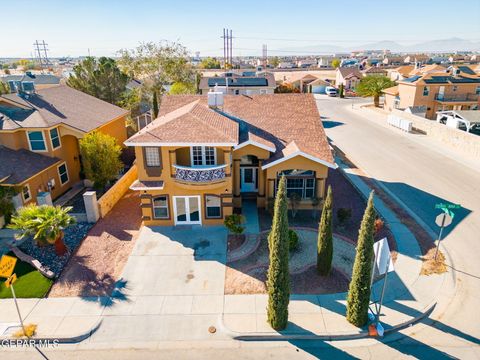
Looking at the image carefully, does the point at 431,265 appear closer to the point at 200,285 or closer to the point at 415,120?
the point at 200,285

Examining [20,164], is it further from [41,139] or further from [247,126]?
[247,126]

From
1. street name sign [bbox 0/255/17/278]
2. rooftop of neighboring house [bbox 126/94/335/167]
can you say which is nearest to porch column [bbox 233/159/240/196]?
rooftop of neighboring house [bbox 126/94/335/167]

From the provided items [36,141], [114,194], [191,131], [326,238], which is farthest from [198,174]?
[36,141]

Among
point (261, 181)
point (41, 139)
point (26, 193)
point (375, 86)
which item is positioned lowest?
point (26, 193)

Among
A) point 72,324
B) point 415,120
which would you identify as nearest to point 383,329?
point 72,324

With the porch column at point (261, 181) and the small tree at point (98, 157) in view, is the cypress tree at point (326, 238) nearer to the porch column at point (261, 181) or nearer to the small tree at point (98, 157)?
the porch column at point (261, 181)

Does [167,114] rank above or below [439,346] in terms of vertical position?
above
